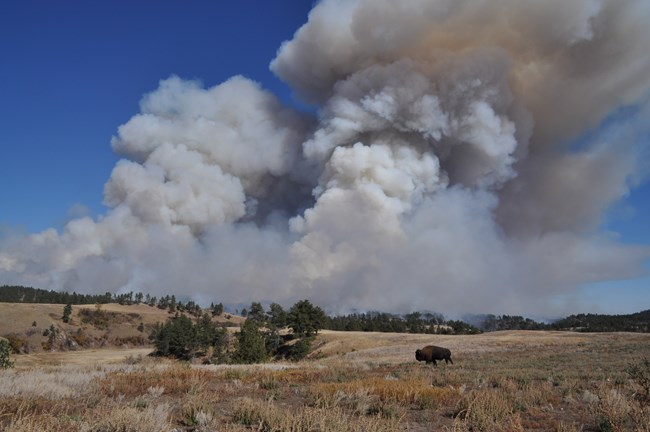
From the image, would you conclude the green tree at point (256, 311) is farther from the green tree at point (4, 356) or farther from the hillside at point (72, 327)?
the green tree at point (4, 356)

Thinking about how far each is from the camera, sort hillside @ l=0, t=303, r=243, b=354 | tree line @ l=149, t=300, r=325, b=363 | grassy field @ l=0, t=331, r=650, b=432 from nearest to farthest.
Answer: grassy field @ l=0, t=331, r=650, b=432 → tree line @ l=149, t=300, r=325, b=363 → hillside @ l=0, t=303, r=243, b=354

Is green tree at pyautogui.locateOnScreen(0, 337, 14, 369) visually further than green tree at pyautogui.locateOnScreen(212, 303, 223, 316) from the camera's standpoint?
No

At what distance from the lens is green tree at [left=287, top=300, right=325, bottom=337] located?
2788 inches

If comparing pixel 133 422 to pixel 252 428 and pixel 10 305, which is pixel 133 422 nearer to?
pixel 252 428

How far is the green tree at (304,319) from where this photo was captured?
7081 cm

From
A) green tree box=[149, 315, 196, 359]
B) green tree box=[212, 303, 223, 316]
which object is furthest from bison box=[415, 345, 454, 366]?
green tree box=[212, 303, 223, 316]

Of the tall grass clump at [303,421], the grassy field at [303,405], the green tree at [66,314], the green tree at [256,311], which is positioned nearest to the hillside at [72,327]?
the green tree at [66,314]

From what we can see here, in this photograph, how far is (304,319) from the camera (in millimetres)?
70562

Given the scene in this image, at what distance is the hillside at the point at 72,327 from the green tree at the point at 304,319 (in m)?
62.0

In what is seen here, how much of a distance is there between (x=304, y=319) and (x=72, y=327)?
91601mm

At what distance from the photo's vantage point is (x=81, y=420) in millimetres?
6852

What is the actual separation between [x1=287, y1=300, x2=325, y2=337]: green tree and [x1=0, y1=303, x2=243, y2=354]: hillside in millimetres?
61953

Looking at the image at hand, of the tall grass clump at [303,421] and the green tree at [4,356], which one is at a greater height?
the tall grass clump at [303,421]

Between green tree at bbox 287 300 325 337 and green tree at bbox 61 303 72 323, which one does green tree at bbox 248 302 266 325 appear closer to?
green tree at bbox 287 300 325 337
